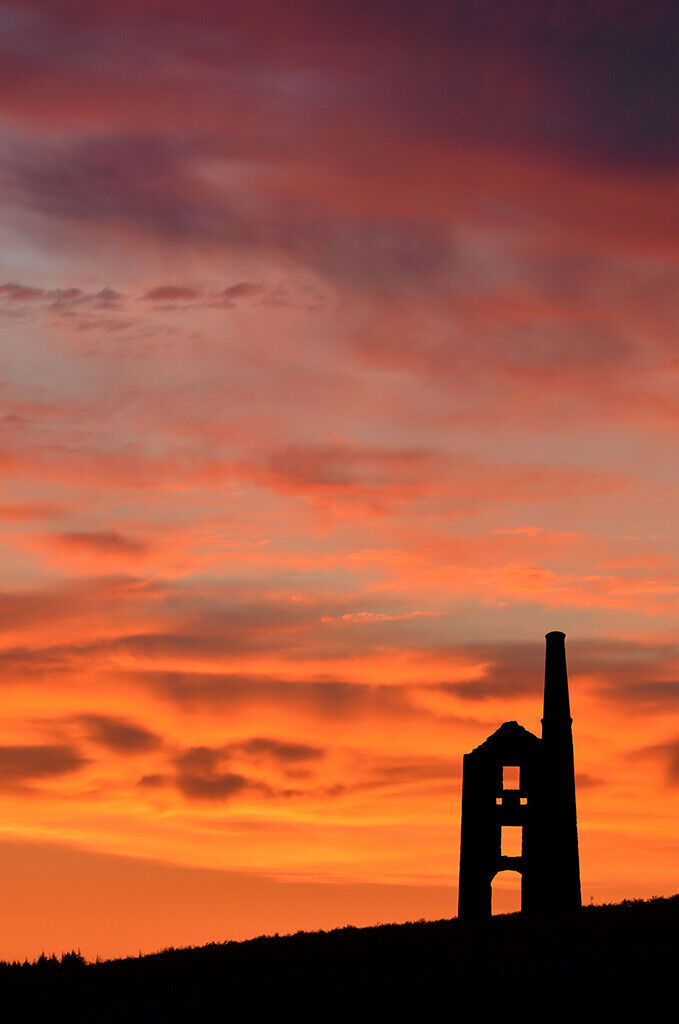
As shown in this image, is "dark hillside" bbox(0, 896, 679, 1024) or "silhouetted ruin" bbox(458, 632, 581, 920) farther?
"silhouetted ruin" bbox(458, 632, 581, 920)

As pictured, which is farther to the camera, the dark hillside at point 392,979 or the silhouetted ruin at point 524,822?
the silhouetted ruin at point 524,822

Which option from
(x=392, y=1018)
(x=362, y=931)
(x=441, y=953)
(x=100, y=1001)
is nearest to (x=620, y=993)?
(x=392, y=1018)

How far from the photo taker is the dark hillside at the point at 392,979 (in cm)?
2675

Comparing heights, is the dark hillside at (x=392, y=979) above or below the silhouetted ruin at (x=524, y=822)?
below

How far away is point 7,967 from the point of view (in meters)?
35.4

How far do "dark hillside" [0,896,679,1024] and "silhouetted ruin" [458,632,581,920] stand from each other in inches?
225

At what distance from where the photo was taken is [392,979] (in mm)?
29766

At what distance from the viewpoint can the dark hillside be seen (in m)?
26.8

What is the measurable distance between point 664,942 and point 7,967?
17309 mm

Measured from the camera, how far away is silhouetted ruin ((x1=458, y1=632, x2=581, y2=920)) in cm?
4441

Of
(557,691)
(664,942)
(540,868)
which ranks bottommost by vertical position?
(664,942)

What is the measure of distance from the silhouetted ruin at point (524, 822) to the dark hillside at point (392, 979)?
5725mm

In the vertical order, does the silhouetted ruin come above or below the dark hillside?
above

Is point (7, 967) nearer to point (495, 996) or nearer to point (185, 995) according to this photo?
point (185, 995)
